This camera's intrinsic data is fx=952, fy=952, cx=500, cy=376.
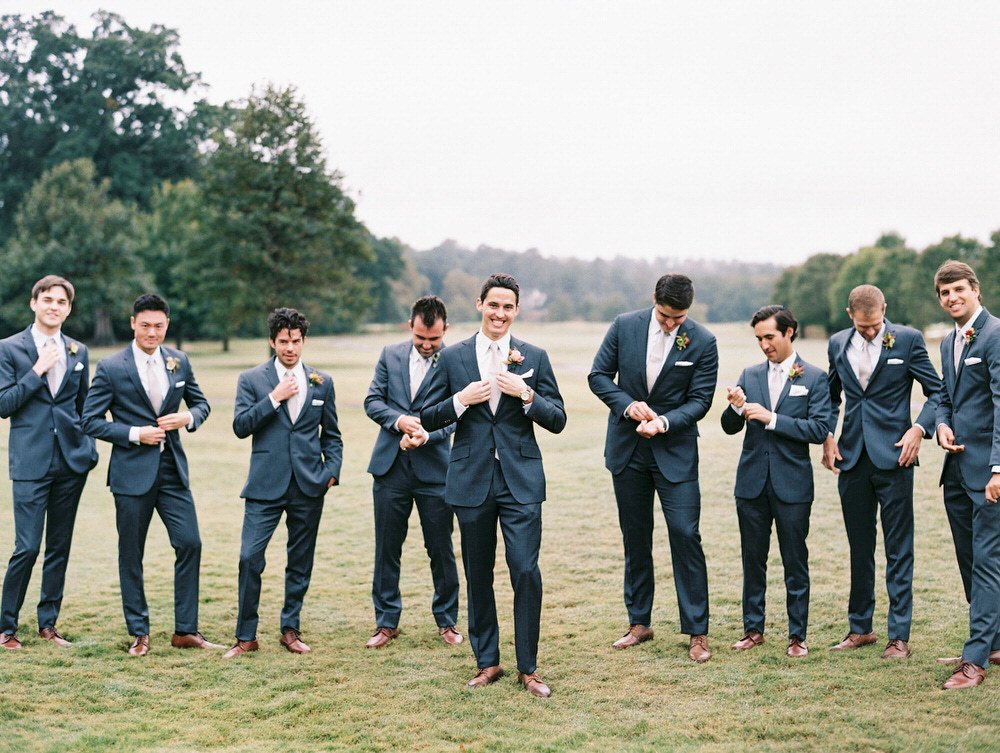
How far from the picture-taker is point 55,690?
558cm

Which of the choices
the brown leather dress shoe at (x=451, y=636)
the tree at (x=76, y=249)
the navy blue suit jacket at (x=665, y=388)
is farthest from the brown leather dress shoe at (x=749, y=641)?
the tree at (x=76, y=249)

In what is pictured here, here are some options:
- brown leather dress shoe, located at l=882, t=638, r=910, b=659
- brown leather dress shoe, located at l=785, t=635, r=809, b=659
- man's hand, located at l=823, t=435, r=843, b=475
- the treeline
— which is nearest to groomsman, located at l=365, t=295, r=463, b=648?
brown leather dress shoe, located at l=785, t=635, r=809, b=659

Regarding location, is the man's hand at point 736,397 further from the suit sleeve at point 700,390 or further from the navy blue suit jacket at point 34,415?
the navy blue suit jacket at point 34,415

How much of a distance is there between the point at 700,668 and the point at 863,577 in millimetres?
1269

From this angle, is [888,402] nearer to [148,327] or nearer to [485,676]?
[485,676]

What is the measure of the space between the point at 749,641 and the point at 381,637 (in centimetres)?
253

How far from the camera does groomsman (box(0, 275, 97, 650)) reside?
21.2 feet

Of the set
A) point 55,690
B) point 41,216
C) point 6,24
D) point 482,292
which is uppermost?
point 6,24

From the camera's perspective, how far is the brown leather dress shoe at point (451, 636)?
6.73m

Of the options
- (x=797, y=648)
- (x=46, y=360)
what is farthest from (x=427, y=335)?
(x=797, y=648)

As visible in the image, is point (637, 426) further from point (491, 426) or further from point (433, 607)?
point (433, 607)

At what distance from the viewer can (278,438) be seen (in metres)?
6.51

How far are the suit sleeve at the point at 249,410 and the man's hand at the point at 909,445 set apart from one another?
4.09 m

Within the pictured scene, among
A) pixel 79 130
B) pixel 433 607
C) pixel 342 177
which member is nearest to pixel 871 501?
pixel 433 607
